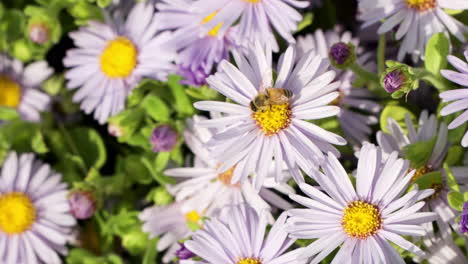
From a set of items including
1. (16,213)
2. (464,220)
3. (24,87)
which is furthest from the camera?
(24,87)

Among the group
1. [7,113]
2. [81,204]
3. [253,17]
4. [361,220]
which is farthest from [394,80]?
[7,113]

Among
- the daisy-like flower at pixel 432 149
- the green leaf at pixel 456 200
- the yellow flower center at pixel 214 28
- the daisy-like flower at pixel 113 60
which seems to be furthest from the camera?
the daisy-like flower at pixel 113 60

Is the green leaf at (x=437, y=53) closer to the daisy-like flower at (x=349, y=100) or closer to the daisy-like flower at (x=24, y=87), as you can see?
the daisy-like flower at (x=349, y=100)

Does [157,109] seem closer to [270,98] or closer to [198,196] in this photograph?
[198,196]

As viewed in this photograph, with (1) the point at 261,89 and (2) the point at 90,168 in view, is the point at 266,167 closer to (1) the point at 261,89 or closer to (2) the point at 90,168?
(1) the point at 261,89

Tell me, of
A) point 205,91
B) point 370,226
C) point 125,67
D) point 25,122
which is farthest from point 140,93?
point 370,226

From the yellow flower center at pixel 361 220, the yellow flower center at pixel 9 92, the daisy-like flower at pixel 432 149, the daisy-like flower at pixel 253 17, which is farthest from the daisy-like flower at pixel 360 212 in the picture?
the yellow flower center at pixel 9 92

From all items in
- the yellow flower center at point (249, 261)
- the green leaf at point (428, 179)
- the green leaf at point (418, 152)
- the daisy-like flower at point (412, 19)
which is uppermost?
the daisy-like flower at point (412, 19)

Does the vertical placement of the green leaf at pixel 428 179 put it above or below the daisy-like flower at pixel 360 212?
above
